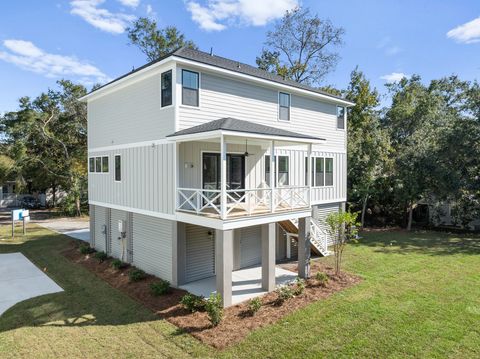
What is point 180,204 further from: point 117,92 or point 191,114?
point 117,92

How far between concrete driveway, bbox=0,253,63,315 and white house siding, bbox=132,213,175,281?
3.19m

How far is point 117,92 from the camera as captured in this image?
14203 mm

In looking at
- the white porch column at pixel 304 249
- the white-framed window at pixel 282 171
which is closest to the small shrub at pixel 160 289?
the white porch column at pixel 304 249

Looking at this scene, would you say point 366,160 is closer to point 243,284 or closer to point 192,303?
point 243,284

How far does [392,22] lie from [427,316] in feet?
48.2

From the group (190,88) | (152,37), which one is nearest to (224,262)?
(190,88)

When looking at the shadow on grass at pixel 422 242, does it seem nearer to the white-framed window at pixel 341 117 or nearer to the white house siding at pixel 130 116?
the white-framed window at pixel 341 117

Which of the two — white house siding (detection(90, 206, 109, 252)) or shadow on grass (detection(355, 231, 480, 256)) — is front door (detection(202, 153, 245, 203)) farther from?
shadow on grass (detection(355, 231, 480, 256))

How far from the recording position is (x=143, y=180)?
12.8m

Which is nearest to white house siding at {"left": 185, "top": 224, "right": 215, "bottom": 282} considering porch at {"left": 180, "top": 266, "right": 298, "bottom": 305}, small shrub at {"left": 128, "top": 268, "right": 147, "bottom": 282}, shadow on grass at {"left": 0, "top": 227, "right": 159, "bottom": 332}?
porch at {"left": 180, "top": 266, "right": 298, "bottom": 305}

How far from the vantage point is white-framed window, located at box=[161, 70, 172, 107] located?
36.1ft

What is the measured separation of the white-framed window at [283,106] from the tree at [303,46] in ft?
57.3

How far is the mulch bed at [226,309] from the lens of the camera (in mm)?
8148

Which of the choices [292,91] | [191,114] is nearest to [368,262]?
[292,91]
